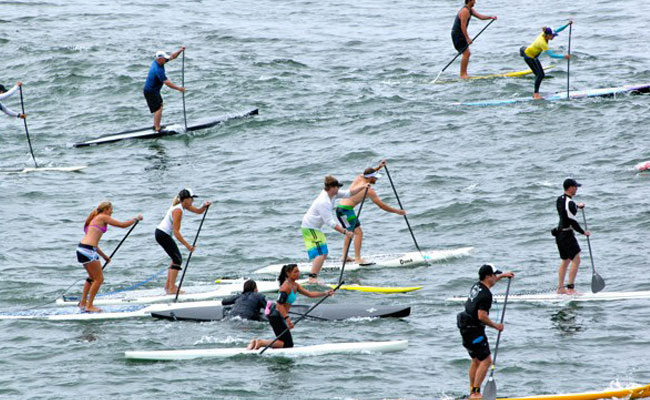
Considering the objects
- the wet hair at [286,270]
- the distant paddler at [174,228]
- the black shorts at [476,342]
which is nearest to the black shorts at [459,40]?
the distant paddler at [174,228]

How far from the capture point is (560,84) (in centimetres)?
3161

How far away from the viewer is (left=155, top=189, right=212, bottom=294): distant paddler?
17547 millimetres

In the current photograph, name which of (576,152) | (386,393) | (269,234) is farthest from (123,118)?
(386,393)

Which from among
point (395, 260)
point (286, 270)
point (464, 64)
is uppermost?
point (286, 270)

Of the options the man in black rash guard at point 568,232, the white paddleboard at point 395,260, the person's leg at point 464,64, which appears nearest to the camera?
the man in black rash guard at point 568,232

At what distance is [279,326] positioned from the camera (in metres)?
14.9

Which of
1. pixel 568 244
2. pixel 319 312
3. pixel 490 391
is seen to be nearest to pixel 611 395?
pixel 490 391

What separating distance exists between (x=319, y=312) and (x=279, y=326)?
204 centimetres

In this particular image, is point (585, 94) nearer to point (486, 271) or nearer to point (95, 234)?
point (95, 234)

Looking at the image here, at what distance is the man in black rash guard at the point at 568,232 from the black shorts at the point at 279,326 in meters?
4.65

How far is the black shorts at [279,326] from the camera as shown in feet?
48.6

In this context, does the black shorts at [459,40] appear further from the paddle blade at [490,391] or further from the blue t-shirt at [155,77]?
the paddle blade at [490,391]

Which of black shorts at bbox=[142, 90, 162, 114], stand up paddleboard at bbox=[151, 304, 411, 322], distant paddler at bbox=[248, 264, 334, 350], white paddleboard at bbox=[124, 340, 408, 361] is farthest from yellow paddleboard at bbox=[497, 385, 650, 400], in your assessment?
black shorts at bbox=[142, 90, 162, 114]

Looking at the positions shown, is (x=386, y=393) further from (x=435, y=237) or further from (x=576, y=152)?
(x=576, y=152)
